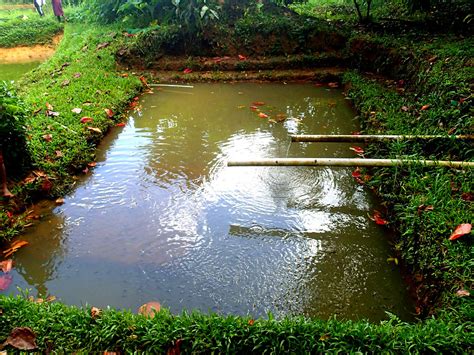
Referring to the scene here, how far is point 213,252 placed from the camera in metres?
3.35

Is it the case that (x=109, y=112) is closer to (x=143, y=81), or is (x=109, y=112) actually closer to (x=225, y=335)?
(x=143, y=81)

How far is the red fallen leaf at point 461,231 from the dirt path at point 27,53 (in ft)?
43.3

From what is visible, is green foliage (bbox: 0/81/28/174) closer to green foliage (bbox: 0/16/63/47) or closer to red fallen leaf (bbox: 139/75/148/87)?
red fallen leaf (bbox: 139/75/148/87)

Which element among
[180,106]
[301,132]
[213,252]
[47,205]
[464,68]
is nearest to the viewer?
[213,252]

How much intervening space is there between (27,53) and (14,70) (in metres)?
2.72

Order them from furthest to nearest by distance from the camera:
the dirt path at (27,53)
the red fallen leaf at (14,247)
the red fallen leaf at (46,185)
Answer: the dirt path at (27,53) < the red fallen leaf at (46,185) < the red fallen leaf at (14,247)

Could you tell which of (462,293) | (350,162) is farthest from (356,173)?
(462,293)

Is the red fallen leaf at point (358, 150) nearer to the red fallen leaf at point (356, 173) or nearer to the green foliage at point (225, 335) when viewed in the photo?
the red fallen leaf at point (356, 173)

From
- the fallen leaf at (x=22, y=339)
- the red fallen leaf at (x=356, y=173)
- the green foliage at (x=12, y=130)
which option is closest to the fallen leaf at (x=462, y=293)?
the red fallen leaf at (x=356, y=173)

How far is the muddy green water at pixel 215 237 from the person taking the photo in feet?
9.53

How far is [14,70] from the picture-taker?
413 inches

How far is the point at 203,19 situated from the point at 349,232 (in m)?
7.29

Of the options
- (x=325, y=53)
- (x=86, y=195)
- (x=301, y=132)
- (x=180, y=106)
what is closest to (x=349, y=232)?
(x=301, y=132)

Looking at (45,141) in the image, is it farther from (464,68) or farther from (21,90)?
(464,68)
